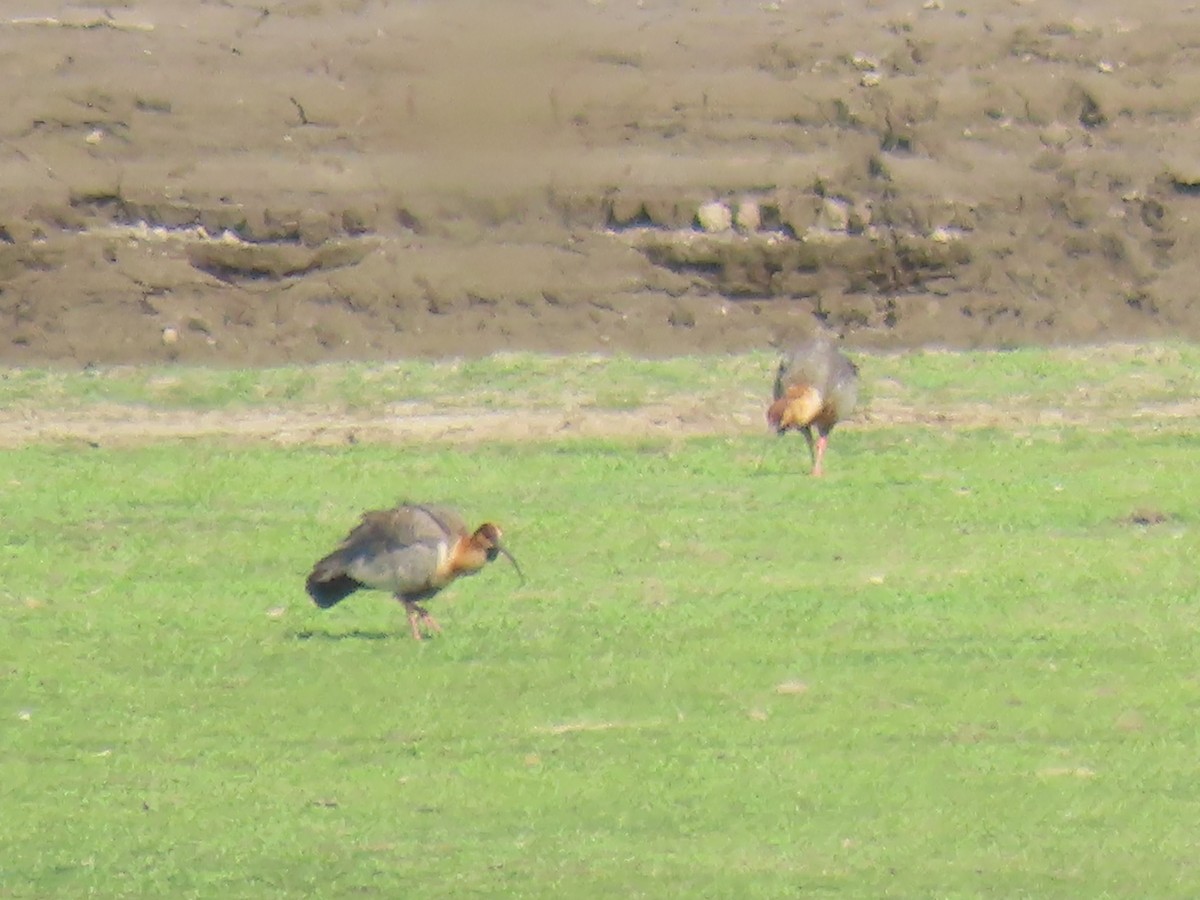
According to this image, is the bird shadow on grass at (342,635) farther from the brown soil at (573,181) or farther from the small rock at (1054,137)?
the small rock at (1054,137)

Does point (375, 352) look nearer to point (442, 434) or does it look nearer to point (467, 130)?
point (467, 130)

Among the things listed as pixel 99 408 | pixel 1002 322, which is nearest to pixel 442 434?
pixel 99 408

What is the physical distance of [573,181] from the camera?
2147 centimetres

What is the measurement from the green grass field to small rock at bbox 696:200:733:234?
4.95 meters

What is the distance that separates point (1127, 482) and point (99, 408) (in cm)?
762

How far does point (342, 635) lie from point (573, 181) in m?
10.4

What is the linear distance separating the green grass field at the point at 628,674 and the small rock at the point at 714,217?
195 inches

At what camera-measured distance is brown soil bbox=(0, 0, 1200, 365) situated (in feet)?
69.4

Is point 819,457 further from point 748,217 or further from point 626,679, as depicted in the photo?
point 748,217

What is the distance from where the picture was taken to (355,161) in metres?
21.6

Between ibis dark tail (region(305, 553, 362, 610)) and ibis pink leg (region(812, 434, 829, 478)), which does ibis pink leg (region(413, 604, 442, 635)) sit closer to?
ibis dark tail (region(305, 553, 362, 610))

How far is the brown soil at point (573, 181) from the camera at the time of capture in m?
21.1

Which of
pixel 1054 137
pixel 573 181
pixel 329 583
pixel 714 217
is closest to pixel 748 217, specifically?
pixel 714 217

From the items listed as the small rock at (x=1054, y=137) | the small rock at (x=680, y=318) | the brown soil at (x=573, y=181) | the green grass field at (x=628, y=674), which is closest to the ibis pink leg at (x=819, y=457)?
the green grass field at (x=628, y=674)
